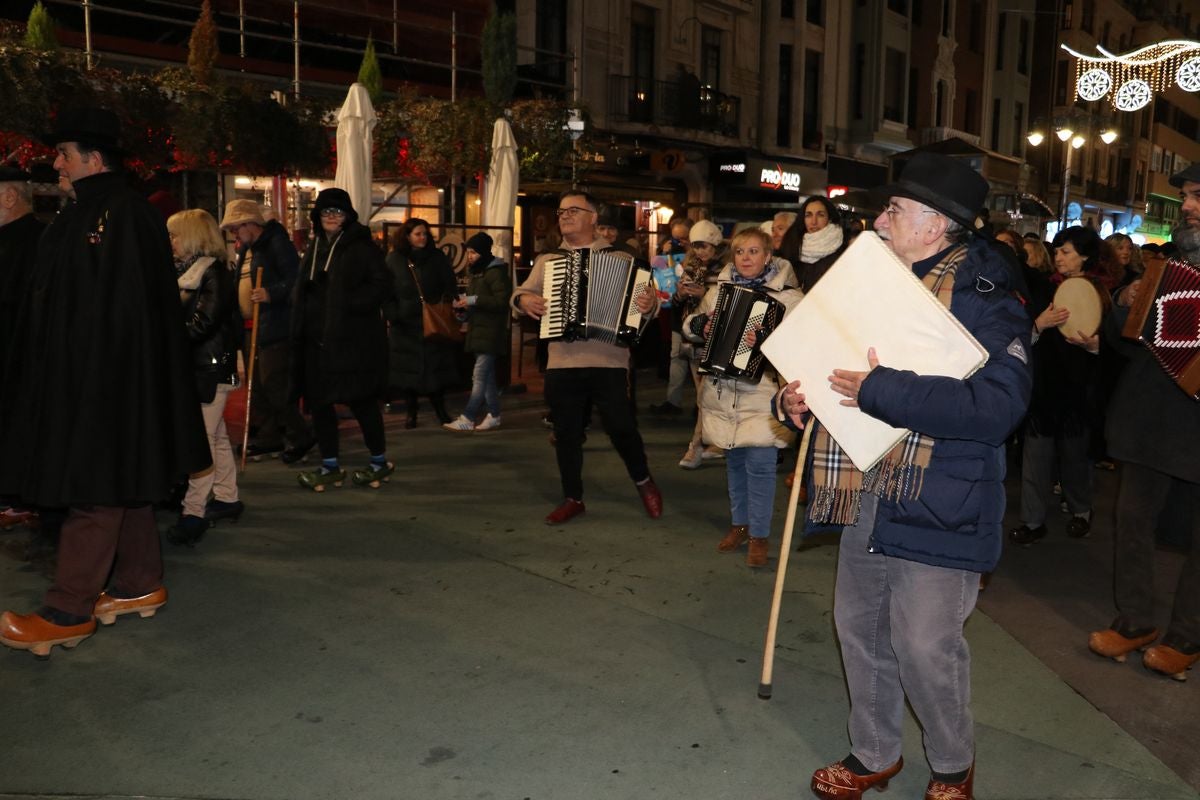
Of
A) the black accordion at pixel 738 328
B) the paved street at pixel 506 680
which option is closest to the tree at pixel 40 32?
the paved street at pixel 506 680

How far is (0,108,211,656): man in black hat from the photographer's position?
4422 millimetres

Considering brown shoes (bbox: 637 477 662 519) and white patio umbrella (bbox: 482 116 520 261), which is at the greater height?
white patio umbrella (bbox: 482 116 520 261)

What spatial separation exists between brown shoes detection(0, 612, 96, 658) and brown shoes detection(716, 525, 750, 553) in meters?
3.35

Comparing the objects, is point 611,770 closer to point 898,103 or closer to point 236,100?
point 236,100

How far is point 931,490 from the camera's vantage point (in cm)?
304

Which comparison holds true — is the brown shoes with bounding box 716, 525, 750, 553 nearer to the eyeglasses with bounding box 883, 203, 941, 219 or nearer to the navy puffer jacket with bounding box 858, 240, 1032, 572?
the navy puffer jacket with bounding box 858, 240, 1032, 572

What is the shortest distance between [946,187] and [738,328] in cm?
273

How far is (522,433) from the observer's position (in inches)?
388

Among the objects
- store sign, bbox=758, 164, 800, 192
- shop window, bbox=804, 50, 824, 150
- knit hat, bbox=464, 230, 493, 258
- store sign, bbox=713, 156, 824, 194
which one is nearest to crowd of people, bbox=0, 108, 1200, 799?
knit hat, bbox=464, 230, 493, 258

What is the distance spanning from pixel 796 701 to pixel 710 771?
716 mm

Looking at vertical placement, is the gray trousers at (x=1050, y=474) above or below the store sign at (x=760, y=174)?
below

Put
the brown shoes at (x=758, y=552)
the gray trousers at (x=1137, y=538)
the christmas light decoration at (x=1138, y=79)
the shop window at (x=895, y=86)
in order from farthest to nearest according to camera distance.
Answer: the shop window at (x=895, y=86) < the christmas light decoration at (x=1138, y=79) < the brown shoes at (x=758, y=552) < the gray trousers at (x=1137, y=538)

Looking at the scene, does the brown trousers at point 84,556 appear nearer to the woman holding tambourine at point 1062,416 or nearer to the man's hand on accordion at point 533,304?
the man's hand on accordion at point 533,304

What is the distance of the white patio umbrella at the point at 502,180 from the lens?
1184cm
